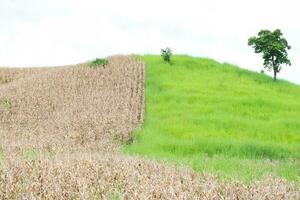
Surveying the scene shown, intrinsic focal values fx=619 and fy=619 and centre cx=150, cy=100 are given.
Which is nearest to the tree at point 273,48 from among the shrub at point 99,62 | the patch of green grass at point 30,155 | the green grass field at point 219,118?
the green grass field at point 219,118

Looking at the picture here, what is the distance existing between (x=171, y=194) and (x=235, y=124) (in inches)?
827

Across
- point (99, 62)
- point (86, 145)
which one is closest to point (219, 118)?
point (86, 145)

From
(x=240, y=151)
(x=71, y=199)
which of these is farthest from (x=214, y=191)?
(x=240, y=151)

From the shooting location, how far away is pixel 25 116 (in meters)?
29.2

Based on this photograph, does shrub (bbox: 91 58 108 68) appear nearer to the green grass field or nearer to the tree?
the green grass field

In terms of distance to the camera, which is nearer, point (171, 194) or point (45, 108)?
point (171, 194)

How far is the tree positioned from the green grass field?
5.24ft

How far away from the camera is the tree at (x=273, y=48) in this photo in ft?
147

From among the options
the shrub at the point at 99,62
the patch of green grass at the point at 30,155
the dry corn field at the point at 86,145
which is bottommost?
the patch of green grass at the point at 30,155

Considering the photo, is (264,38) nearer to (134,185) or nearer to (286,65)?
(286,65)

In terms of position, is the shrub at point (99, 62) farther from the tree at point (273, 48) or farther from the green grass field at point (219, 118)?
the tree at point (273, 48)

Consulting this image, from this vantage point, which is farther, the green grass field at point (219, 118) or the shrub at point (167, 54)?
the shrub at point (167, 54)

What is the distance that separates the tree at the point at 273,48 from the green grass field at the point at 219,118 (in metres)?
1.60

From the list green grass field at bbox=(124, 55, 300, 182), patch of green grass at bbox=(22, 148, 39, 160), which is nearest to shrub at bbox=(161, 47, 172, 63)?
green grass field at bbox=(124, 55, 300, 182)
